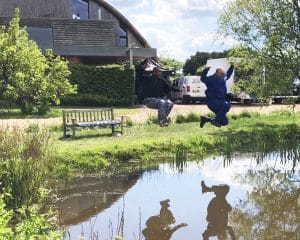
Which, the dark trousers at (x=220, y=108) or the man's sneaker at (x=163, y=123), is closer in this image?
the dark trousers at (x=220, y=108)

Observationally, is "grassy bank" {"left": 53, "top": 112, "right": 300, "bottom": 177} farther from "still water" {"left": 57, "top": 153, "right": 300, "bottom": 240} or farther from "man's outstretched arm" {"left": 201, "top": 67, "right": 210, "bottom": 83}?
"man's outstretched arm" {"left": 201, "top": 67, "right": 210, "bottom": 83}

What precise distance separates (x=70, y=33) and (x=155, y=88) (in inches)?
806

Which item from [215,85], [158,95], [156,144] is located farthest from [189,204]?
[158,95]

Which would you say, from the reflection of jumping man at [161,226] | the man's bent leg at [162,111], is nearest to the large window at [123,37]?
the man's bent leg at [162,111]

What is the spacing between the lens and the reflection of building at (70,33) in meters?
35.3

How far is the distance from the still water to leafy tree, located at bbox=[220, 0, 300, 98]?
578cm

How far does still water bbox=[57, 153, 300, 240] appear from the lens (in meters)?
7.05

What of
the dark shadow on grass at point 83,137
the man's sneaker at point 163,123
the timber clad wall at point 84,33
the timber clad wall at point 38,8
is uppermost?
the timber clad wall at point 38,8

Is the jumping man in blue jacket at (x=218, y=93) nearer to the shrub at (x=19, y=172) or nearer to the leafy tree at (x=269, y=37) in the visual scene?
the leafy tree at (x=269, y=37)

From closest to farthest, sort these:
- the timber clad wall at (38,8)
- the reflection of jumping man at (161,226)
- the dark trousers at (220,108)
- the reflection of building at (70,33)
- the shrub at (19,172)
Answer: the reflection of jumping man at (161,226) < the shrub at (19,172) < the dark trousers at (220,108) < the reflection of building at (70,33) < the timber clad wall at (38,8)

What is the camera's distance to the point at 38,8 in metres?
42.7

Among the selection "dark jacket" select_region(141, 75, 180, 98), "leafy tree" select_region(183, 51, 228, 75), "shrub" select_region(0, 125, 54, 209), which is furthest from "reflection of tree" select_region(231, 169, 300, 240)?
"leafy tree" select_region(183, 51, 228, 75)

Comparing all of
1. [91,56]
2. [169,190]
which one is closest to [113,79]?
[91,56]

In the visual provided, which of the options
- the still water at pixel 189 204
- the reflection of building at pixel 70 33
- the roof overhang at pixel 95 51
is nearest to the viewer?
the still water at pixel 189 204
